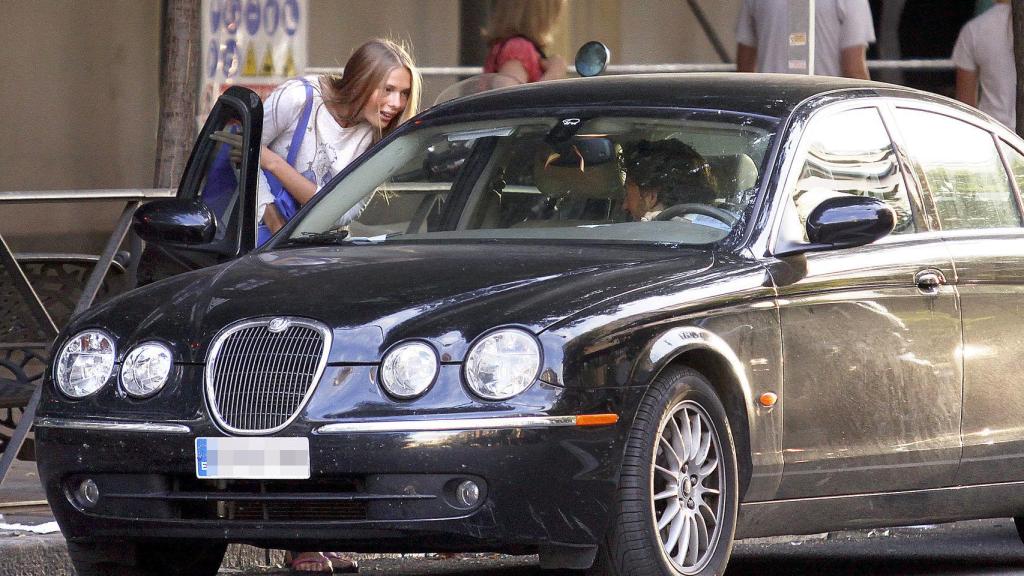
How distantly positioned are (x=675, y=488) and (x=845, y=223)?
1090 millimetres

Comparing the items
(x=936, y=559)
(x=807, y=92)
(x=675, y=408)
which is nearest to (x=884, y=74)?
(x=936, y=559)

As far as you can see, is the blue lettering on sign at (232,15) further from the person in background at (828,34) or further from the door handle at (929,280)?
the door handle at (929,280)

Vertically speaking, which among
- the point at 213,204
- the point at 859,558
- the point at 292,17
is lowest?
the point at 859,558

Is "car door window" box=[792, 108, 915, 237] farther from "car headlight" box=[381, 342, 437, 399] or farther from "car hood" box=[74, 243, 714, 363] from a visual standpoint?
"car headlight" box=[381, 342, 437, 399]

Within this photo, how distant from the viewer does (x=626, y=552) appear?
228 inches

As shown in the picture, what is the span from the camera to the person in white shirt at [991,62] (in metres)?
13.0

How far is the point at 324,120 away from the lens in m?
8.52

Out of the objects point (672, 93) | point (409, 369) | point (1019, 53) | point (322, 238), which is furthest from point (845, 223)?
point (1019, 53)

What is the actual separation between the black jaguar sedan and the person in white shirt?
16.7ft

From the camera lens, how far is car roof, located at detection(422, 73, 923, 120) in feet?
23.4

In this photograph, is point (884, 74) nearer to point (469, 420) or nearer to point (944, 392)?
point (944, 392)

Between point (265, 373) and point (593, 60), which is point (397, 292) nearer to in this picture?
point (265, 373)

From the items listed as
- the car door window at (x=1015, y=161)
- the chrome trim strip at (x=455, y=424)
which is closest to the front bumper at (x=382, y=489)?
the chrome trim strip at (x=455, y=424)

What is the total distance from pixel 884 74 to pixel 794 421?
10.4 meters
